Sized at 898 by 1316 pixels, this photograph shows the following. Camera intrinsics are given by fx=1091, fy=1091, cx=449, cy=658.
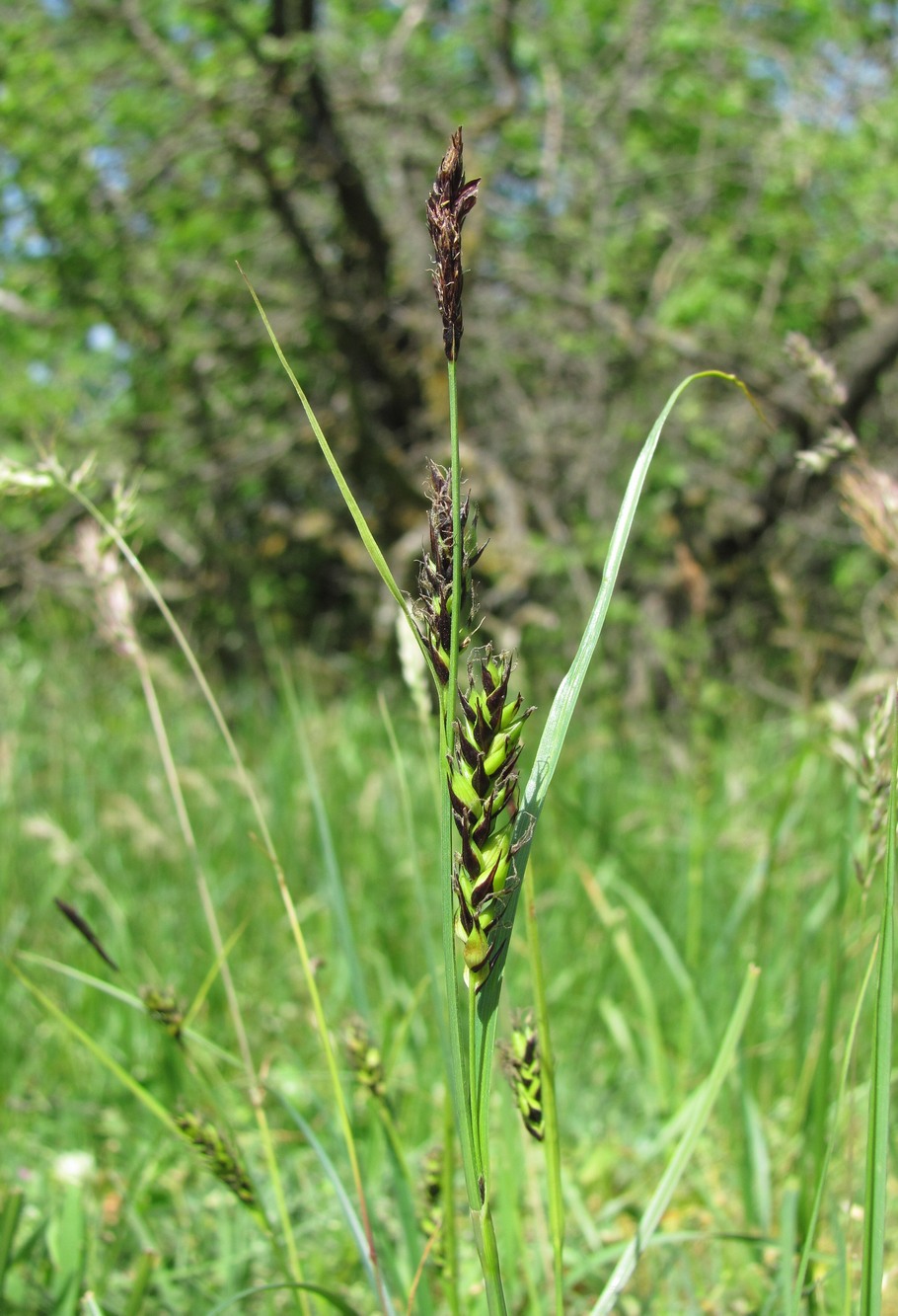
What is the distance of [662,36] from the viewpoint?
556cm

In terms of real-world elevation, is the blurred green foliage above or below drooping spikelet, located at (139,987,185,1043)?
above

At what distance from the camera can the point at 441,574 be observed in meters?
0.61

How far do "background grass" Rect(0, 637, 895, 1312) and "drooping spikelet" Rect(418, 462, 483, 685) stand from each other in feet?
1.42

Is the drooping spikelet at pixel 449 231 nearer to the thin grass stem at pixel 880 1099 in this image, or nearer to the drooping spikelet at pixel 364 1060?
the thin grass stem at pixel 880 1099

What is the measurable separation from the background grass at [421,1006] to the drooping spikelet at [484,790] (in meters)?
0.38

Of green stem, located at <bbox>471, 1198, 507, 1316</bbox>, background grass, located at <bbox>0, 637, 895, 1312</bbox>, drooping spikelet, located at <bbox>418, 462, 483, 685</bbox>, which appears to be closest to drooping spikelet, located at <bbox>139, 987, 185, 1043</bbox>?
background grass, located at <bbox>0, 637, 895, 1312</bbox>

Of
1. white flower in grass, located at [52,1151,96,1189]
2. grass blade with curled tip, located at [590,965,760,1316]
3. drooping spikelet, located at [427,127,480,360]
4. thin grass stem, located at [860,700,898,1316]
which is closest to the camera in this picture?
drooping spikelet, located at [427,127,480,360]

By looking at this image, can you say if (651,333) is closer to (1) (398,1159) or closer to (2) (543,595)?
(2) (543,595)

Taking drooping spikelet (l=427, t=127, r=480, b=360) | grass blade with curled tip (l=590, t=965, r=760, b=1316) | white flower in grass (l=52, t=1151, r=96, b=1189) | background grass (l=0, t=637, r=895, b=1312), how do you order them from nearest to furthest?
drooping spikelet (l=427, t=127, r=480, b=360), grass blade with curled tip (l=590, t=965, r=760, b=1316), background grass (l=0, t=637, r=895, b=1312), white flower in grass (l=52, t=1151, r=96, b=1189)

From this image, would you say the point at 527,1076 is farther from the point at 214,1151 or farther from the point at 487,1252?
the point at 214,1151

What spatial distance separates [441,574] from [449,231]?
184mm

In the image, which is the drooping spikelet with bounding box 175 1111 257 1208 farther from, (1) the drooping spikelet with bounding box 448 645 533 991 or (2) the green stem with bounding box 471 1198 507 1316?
(1) the drooping spikelet with bounding box 448 645 533 991

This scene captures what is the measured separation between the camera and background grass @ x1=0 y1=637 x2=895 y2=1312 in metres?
1.34

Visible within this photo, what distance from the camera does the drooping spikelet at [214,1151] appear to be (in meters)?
0.94
